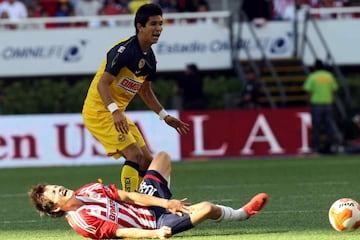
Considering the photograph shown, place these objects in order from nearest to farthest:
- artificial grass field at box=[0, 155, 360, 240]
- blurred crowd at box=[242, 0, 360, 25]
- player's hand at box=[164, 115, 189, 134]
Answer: artificial grass field at box=[0, 155, 360, 240]
player's hand at box=[164, 115, 189, 134]
blurred crowd at box=[242, 0, 360, 25]

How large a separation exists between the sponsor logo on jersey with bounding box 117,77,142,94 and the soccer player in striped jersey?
5.94ft

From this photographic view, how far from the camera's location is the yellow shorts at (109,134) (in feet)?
38.8

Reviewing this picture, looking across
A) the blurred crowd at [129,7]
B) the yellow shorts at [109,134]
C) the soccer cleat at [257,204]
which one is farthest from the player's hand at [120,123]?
the blurred crowd at [129,7]

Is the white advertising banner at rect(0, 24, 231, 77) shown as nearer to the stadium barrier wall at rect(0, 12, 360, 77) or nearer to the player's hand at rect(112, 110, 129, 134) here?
the stadium barrier wall at rect(0, 12, 360, 77)

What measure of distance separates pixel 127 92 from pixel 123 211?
2149mm

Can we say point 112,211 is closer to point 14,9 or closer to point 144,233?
point 144,233

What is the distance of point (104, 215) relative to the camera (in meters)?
10.0

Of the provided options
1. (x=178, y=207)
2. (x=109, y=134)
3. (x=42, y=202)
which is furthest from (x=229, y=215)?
(x=109, y=134)

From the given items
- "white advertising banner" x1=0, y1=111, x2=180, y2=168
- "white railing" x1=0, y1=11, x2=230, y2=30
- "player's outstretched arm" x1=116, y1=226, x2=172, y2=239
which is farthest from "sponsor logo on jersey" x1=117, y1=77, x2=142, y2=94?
"white railing" x1=0, y1=11, x2=230, y2=30

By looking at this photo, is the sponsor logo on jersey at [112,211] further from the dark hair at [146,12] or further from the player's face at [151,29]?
the dark hair at [146,12]

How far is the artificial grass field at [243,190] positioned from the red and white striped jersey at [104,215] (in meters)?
0.47

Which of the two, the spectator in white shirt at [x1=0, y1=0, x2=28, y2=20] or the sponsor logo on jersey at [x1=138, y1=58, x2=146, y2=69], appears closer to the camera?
the sponsor logo on jersey at [x1=138, y1=58, x2=146, y2=69]

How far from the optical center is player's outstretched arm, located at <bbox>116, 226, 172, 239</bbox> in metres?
9.73

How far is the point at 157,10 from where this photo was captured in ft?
38.0
